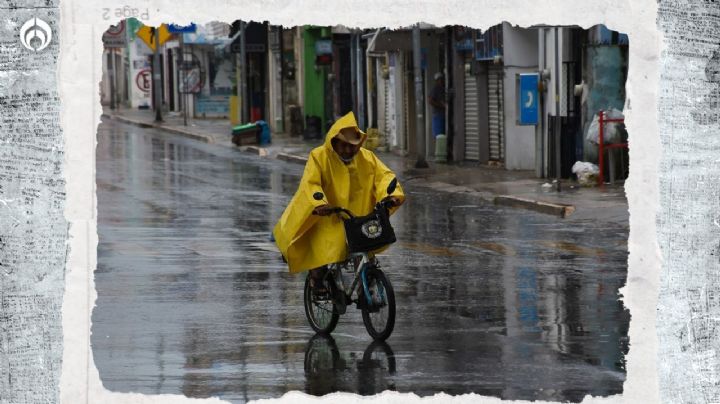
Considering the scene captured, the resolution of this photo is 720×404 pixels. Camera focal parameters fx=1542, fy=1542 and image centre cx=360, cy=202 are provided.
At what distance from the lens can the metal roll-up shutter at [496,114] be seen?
105 feet

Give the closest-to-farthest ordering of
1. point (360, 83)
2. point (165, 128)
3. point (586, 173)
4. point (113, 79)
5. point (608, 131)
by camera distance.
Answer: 1. point (608, 131)
2. point (586, 173)
3. point (360, 83)
4. point (165, 128)
5. point (113, 79)

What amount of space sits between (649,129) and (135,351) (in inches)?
189

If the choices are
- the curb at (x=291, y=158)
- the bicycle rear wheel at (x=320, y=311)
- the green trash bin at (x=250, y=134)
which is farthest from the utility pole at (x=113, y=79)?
the bicycle rear wheel at (x=320, y=311)

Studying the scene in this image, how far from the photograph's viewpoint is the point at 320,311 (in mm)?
11859

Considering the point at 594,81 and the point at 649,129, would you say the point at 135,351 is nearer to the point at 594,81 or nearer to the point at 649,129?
the point at 649,129

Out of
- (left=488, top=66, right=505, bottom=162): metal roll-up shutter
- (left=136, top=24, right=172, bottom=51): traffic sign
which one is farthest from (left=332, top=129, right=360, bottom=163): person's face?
(left=136, top=24, right=172, bottom=51): traffic sign

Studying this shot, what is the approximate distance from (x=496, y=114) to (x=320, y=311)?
21.2 m

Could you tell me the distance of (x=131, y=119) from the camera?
65500 millimetres

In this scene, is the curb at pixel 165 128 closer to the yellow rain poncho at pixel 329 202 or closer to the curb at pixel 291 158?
the curb at pixel 291 158

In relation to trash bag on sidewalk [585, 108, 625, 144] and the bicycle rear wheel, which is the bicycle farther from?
trash bag on sidewalk [585, 108, 625, 144]

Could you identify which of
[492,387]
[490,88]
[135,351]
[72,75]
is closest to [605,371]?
[492,387]

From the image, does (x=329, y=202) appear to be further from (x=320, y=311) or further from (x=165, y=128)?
(x=165, y=128)

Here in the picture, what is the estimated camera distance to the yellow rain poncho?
1113cm

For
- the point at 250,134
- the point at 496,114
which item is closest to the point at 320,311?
the point at 496,114
